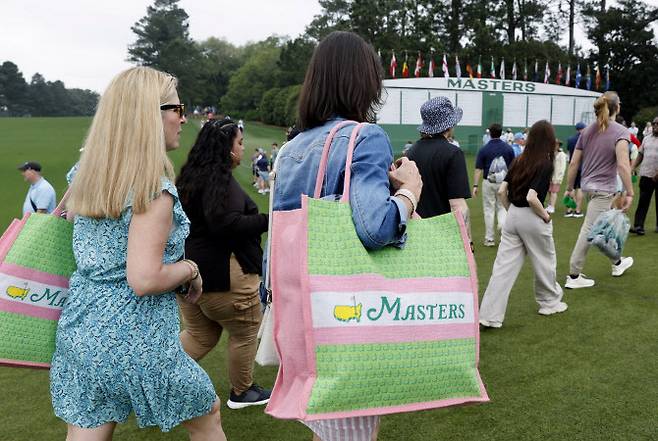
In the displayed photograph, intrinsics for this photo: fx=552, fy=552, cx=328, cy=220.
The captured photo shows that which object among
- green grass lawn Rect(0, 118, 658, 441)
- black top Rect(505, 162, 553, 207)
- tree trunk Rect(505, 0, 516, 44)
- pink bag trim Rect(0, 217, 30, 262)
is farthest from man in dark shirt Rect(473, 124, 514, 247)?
tree trunk Rect(505, 0, 516, 44)

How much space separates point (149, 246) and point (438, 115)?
3101mm

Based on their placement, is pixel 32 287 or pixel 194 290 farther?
pixel 194 290

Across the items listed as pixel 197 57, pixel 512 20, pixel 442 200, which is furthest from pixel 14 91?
pixel 442 200

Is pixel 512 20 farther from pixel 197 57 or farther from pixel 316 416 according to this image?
pixel 316 416

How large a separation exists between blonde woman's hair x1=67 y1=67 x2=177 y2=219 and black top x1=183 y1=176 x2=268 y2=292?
4.60 feet

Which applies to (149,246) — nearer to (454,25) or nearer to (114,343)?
(114,343)

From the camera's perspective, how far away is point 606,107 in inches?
223

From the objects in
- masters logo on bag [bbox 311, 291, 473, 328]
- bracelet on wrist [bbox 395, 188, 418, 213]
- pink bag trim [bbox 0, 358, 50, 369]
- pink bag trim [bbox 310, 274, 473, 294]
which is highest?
bracelet on wrist [bbox 395, 188, 418, 213]

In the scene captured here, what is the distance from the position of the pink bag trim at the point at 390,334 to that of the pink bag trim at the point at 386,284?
0.11 m

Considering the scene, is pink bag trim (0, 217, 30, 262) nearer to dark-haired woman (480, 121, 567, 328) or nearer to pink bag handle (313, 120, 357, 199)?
pink bag handle (313, 120, 357, 199)

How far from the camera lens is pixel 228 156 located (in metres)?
3.50

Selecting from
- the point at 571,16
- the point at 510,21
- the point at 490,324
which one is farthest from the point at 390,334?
the point at 571,16

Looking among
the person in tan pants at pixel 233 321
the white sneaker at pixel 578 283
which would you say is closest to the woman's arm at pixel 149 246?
the person in tan pants at pixel 233 321

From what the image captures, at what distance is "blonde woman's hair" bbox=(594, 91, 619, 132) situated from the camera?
5.68 m
